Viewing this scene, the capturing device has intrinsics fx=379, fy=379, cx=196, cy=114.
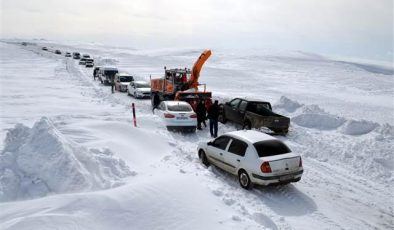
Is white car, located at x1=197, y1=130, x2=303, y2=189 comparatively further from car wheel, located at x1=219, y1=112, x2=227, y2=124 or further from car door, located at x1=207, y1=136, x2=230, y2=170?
car wheel, located at x1=219, y1=112, x2=227, y2=124

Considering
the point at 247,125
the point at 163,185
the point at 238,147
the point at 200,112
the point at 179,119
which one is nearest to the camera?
the point at 163,185

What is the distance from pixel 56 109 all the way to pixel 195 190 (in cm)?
1517

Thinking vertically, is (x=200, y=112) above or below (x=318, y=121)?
above

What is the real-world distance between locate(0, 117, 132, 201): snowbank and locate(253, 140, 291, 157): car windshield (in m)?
3.52

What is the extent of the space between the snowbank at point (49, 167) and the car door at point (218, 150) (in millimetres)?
2921

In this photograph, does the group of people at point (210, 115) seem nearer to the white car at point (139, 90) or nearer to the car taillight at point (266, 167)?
the car taillight at point (266, 167)

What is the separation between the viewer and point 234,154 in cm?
1085

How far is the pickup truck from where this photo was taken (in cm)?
1653

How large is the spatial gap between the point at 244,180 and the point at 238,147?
3.23ft

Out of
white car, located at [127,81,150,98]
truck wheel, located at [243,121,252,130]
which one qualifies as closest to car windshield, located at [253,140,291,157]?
truck wheel, located at [243,121,252,130]

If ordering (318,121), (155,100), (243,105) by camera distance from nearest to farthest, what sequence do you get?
1. (243,105)
2. (318,121)
3. (155,100)

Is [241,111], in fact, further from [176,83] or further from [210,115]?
[176,83]

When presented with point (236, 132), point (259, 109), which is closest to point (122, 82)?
point (259, 109)

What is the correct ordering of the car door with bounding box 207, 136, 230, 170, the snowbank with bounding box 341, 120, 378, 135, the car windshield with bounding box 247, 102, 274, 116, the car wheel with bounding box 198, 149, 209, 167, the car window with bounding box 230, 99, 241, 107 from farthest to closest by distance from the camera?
the car window with bounding box 230, 99, 241, 107, the car windshield with bounding box 247, 102, 274, 116, the snowbank with bounding box 341, 120, 378, 135, the car wheel with bounding box 198, 149, 209, 167, the car door with bounding box 207, 136, 230, 170
